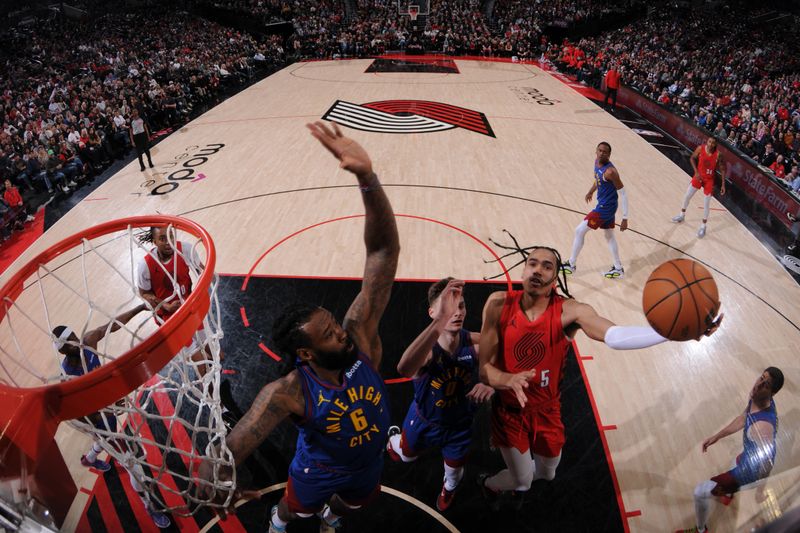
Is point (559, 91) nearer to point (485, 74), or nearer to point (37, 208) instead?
point (485, 74)

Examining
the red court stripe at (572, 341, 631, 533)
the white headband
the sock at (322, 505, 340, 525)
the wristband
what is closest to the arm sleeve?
the wristband

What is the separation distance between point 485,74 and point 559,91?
12.5 ft

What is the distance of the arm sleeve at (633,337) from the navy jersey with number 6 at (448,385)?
95 centimetres

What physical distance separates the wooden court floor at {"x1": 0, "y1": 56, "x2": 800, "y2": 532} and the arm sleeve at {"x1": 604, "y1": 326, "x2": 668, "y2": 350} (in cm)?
84

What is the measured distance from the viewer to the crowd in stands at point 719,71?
1080 cm

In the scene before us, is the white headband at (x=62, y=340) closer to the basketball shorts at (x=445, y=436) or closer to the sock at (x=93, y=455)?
the sock at (x=93, y=455)

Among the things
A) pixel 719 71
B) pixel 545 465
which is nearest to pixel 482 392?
pixel 545 465

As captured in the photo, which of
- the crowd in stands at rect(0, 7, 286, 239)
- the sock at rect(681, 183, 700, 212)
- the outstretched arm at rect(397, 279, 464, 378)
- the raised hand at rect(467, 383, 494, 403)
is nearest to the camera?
the outstretched arm at rect(397, 279, 464, 378)

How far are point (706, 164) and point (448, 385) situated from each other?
6.80m

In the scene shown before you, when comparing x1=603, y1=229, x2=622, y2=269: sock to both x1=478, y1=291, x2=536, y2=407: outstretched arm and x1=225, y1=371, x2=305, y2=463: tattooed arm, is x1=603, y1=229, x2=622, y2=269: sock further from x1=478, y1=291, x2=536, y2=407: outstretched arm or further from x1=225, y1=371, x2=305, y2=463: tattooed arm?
x1=225, y1=371, x2=305, y2=463: tattooed arm

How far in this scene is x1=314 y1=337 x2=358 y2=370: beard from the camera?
2.29m

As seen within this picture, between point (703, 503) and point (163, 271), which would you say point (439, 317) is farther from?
point (163, 271)

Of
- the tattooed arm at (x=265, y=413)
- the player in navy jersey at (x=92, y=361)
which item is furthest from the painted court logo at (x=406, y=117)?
the tattooed arm at (x=265, y=413)

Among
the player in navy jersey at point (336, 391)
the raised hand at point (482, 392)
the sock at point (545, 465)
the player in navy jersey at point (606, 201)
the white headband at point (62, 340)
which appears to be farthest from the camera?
the player in navy jersey at point (606, 201)
